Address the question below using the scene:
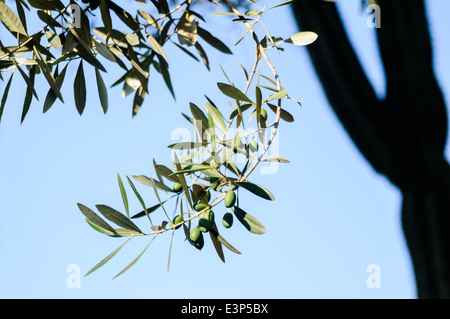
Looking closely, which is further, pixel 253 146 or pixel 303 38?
pixel 303 38

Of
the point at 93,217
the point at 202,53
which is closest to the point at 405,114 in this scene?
the point at 202,53

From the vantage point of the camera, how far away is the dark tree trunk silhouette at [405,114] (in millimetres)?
962

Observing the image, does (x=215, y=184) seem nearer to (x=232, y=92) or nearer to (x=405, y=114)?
(x=232, y=92)

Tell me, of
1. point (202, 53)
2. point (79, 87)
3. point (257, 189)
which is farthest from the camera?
point (202, 53)

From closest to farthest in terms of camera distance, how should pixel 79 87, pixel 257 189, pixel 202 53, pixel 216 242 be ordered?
pixel 257 189 → pixel 216 242 → pixel 79 87 → pixel 202 53

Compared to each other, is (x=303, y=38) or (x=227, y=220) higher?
(x=303, y=38)

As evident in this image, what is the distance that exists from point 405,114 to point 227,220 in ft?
1.70

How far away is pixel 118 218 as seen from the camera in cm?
82

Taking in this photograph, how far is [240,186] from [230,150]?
59mm

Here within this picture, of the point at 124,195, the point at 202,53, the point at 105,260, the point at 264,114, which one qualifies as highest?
the point at 202,53

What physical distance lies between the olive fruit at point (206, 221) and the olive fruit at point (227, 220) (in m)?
0.02

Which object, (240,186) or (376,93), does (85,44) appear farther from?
(376,93)

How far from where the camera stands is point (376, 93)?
1156 mm

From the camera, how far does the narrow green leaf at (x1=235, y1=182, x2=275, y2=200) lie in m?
0.74
